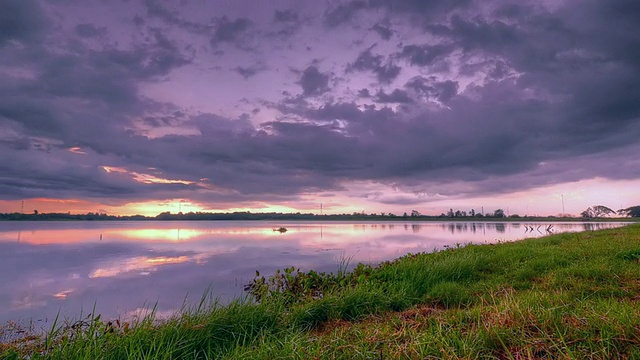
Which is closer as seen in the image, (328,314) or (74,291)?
(328,314)

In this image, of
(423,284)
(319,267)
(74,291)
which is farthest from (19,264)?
(423,284)

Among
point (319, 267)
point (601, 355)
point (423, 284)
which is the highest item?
point (601, 355)

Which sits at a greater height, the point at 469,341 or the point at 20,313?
the point at 469,341

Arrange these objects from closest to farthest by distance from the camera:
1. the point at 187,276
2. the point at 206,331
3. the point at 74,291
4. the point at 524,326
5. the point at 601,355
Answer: the point at 601,355 → the point at 524,326 → the point at 206,331 → the point at 74,291 → the point at 187,276

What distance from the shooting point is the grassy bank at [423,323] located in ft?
10.0

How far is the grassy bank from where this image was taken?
10.0 ft

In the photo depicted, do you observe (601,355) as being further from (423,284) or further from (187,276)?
(187,276)

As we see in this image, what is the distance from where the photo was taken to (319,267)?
1633cm

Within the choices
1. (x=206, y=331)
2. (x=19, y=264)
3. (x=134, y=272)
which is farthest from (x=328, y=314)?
(x=19, y=264)

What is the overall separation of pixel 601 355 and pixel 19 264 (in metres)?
25.3

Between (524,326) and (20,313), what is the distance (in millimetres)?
13234

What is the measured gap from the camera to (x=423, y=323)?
4348mm

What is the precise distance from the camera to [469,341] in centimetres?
318

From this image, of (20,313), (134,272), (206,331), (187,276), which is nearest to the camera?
(206,331)
